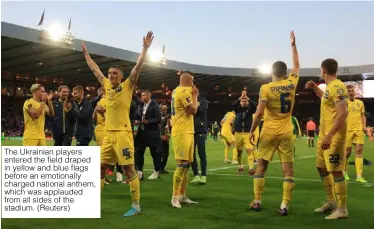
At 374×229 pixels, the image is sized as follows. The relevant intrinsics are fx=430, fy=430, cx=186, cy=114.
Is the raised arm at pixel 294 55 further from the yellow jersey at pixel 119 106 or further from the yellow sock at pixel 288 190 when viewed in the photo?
the yellow jersey at pixel 119 106

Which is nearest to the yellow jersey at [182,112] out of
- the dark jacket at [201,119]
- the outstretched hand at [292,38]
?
the outstretched hand at [292,38]

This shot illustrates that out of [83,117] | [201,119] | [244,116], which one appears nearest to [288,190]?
[201,119]

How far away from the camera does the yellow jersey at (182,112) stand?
6.64 metres

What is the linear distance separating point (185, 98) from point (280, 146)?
1605mm

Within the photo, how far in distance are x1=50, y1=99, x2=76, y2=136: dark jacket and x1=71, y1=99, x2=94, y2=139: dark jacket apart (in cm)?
40

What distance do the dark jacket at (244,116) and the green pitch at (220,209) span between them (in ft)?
7.26

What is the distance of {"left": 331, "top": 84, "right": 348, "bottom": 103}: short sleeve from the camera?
5.64 metres

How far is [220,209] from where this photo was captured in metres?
6.38

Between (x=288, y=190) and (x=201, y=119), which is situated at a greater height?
(x=201, y=119)

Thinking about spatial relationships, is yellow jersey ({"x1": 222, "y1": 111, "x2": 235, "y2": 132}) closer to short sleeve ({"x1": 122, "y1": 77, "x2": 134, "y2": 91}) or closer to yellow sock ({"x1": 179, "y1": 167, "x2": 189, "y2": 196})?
yellow sock ({"x1": 179, "y1": 167, "x2": 189, "y2": 196})

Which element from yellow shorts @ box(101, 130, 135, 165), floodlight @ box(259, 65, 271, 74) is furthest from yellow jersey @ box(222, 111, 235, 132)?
floodlight @ box(259, 65, 271, 74)

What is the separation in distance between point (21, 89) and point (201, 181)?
4649 cm

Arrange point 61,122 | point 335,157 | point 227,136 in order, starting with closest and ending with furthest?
point 335,157 → point 61,122 → point 227,136

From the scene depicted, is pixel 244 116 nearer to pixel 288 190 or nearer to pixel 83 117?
pixel 83 117
